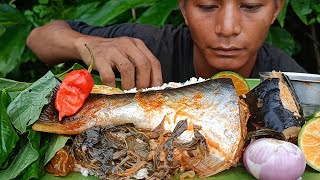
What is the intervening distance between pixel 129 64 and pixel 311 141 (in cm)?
94

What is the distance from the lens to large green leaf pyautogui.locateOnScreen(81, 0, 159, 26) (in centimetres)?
393

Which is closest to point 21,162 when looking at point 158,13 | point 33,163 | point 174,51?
point 33,163

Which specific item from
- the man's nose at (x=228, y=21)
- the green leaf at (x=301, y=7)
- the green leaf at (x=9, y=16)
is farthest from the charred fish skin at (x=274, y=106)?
the green leaf at (x=9, y=16)

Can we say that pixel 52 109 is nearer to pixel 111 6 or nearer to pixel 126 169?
pixel 126 169

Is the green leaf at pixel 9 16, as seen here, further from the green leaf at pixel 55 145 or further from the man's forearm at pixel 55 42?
the green leaf at pixel 55 145

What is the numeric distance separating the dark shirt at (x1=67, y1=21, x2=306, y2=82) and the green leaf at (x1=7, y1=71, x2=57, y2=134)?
1283 mm

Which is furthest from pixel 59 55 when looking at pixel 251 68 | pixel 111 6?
pixel 251 68

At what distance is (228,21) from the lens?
2455 mm

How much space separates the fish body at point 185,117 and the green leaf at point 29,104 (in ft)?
0.11

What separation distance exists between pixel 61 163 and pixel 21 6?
384cm

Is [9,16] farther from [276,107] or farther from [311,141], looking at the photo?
[311,141]

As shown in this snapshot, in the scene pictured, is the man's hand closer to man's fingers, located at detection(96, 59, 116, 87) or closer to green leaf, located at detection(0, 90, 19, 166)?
man's fingers, located at detection(96, 59, 116, 87)

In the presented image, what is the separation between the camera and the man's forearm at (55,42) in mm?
3092

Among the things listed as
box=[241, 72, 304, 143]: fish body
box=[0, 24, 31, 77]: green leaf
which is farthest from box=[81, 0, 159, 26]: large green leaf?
box=[241, 72, 304, 143]: fish body
